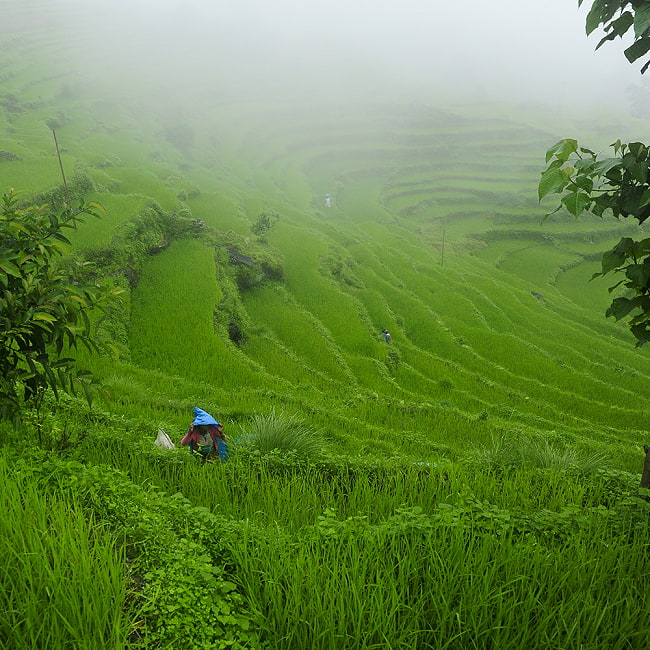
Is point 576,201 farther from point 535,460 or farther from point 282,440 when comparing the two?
point 282,440

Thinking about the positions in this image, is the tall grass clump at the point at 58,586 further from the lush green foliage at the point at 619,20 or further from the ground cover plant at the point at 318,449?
the lush green foliage at the point at 619,20

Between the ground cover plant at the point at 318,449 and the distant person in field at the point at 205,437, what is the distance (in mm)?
226

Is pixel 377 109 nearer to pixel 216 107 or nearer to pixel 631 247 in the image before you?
pixel 216 107

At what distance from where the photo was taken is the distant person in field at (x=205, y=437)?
13.9ft

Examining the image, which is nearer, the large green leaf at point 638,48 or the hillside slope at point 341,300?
the large green leaf at point 638,48

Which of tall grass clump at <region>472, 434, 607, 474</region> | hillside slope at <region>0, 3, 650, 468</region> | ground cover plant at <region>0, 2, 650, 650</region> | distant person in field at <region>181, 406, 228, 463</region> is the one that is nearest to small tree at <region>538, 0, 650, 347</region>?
ground cover plant at <region>0, 2, 650, 650</region>

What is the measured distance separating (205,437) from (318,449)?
3.77 ft

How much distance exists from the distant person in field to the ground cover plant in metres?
0.23

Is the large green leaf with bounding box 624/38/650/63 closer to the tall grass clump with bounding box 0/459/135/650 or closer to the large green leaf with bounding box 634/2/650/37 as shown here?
the large green leaf with bounding box 634/2/650/37

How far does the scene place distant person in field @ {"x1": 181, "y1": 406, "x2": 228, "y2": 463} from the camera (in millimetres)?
4246

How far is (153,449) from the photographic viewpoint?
3697 millimetres

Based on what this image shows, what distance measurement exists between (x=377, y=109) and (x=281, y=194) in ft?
115

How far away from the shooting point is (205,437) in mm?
4359

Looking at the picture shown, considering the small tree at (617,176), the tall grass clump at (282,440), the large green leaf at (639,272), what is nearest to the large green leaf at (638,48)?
the small tree at (617,176)
